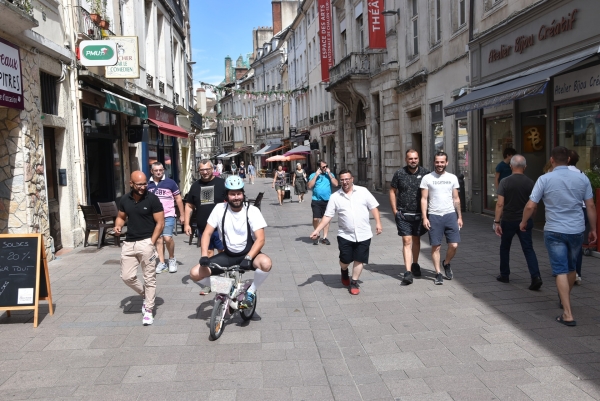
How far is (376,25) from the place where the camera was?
69.9 feet

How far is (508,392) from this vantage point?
156 inches

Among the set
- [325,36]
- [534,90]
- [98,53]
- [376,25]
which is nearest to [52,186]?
[98,53]

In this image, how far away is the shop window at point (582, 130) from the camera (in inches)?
376

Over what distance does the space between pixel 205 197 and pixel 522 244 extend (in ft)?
13.5

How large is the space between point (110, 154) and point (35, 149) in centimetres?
477

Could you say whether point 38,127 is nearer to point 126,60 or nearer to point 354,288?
point 126,60

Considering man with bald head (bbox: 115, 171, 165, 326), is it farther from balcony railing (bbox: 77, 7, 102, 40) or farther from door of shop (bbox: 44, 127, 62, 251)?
balcony railing (bbox: 77, 7, 102, 40)

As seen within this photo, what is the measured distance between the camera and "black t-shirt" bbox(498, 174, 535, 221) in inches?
276

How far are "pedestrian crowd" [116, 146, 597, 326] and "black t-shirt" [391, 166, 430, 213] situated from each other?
1 cm

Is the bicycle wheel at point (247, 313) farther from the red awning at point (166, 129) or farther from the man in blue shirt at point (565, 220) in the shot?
the red awning at point (166, 129)

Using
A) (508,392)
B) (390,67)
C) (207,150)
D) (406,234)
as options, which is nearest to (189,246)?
(406,234)

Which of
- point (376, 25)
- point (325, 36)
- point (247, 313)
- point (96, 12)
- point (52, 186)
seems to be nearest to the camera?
point (247, 313)

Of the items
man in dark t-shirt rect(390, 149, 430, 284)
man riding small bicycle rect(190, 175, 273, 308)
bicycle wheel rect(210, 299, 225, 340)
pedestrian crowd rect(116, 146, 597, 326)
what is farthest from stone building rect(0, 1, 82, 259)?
man in dark t-shirt rect(390, 149, 430, 284)

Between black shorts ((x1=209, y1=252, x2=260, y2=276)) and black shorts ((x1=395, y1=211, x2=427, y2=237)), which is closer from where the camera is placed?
black shorts ((x1=209, y1=252, x2=260, y2=276))
